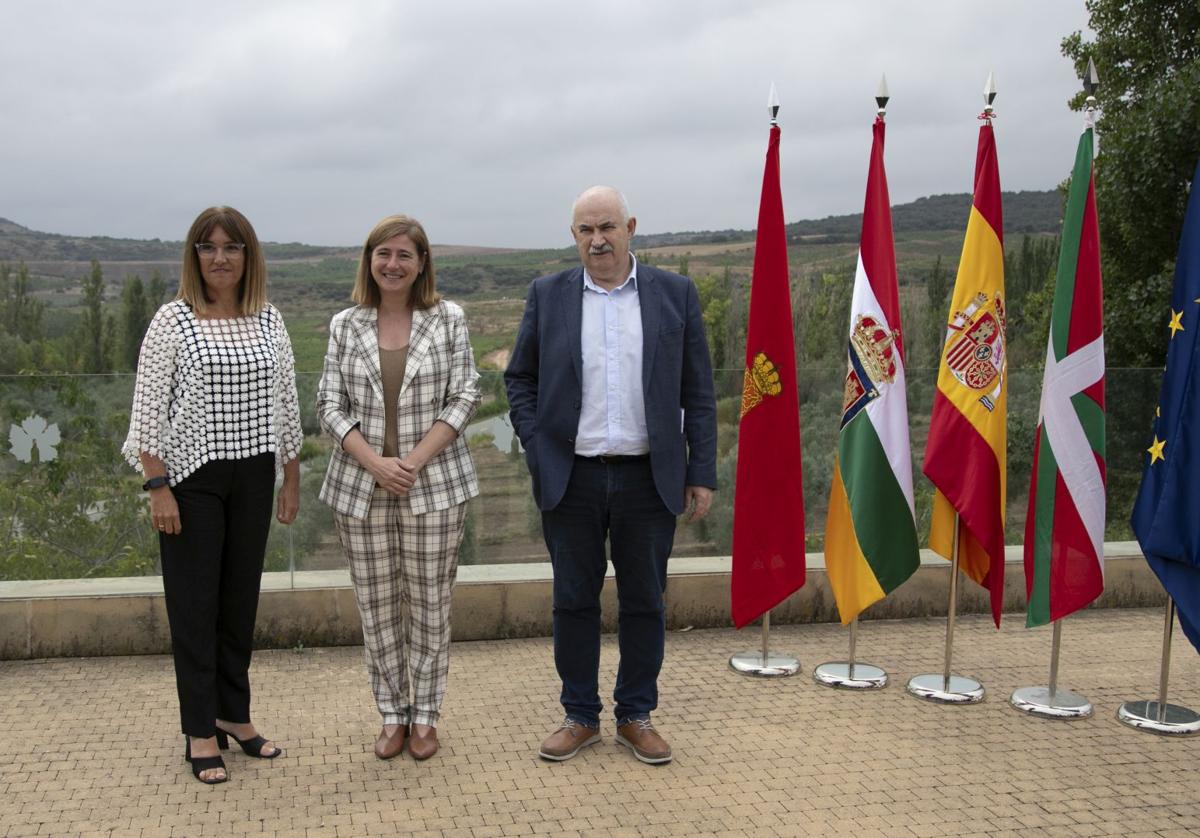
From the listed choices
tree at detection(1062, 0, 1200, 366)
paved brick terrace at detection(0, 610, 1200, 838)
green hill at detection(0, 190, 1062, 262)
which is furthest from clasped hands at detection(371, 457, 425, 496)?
green hill at detection(0, 190, 1062, 262)

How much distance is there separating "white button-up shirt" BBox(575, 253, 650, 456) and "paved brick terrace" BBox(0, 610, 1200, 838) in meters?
1.09

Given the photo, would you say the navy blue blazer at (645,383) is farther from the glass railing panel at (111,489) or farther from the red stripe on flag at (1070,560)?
the red stripe on flag at (1070,560)

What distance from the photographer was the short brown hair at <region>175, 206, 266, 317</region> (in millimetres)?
3873

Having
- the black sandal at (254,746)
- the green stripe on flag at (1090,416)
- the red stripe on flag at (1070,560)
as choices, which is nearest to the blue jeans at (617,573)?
the black sandal at (254,746)

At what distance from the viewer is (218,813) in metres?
3.59

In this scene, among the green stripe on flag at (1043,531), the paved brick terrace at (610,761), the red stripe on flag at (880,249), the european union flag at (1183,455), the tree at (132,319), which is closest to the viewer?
the paved brick terrace at (610,761)

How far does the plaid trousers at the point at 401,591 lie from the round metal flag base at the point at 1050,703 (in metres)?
2.29

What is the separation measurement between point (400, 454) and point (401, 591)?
1.68 ft

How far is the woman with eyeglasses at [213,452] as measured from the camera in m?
3.80

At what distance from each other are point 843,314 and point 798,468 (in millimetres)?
7893

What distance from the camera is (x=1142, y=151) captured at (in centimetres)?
887

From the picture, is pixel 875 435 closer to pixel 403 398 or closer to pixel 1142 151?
pixel 403 398

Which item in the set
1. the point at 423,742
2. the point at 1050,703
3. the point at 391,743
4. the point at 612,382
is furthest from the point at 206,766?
the point at 1050,703

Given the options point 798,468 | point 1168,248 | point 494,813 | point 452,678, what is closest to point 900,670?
point 798,468
